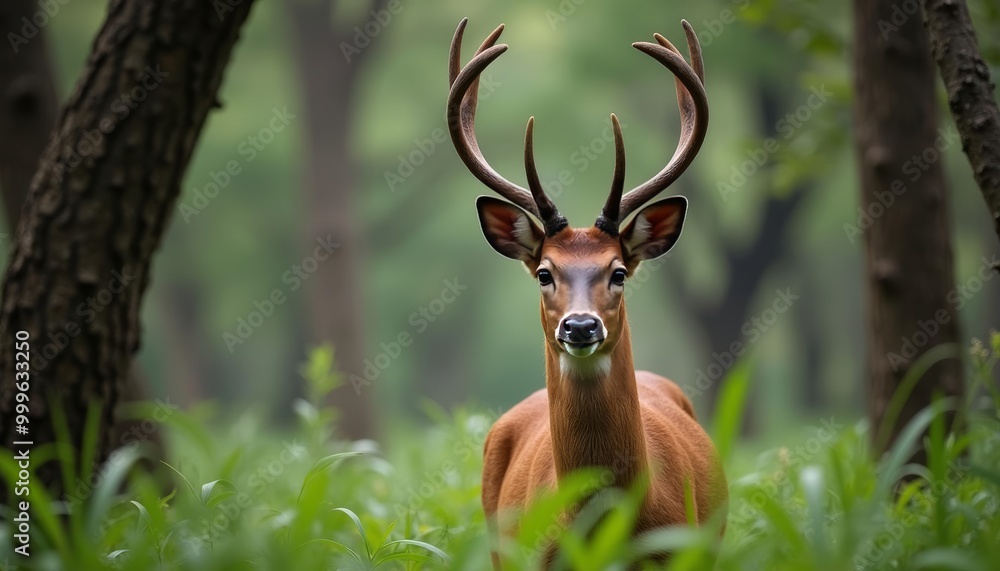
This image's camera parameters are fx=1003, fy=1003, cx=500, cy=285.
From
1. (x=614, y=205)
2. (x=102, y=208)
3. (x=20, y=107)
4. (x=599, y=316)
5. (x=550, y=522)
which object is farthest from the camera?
(x=20, y=107)

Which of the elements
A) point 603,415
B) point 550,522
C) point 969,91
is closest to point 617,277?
point 603,415

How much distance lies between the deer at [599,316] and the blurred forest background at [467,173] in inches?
100

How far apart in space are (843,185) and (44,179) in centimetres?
1497

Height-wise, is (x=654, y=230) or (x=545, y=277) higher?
(x=654, y=230)

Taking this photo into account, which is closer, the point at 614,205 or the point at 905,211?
the point at 614,205

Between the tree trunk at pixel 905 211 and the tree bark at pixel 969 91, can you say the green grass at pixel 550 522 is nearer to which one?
the tree trunk at pixel 905 211

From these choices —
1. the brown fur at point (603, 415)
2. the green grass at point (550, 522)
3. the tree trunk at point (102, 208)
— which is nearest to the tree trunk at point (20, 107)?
the tree trunk at point (102, 208)

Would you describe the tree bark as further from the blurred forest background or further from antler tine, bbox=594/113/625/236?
the blurred forest background

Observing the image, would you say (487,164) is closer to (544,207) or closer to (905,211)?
(544,207)

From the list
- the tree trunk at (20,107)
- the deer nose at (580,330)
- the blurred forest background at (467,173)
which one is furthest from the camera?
the blurred forest background at (467,173)

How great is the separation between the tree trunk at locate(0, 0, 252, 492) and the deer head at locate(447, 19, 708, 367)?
150 cm

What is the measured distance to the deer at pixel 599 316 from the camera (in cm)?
410

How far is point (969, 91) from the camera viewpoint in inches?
161

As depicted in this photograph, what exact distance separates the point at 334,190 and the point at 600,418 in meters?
10.1
